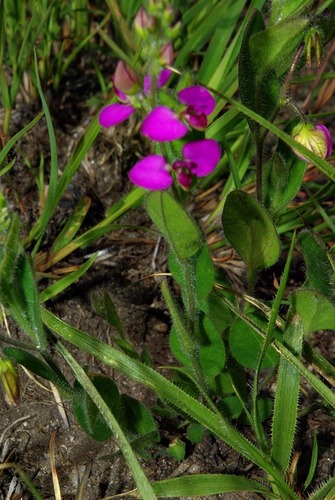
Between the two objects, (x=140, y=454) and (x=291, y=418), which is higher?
(x=291, y=418)

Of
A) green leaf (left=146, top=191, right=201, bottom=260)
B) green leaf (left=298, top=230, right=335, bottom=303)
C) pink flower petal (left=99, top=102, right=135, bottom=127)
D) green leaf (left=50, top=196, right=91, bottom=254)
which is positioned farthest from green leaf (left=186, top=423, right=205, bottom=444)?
pink flower petal (left=99, top=102, right=135, bottom=127)

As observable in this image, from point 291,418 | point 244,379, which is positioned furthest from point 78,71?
point 291,418

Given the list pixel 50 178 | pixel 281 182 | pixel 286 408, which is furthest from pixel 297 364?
pixel 50 178

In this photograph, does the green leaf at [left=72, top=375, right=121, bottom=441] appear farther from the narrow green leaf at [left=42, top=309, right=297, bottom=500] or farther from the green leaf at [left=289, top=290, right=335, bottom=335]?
the green leaf at [left=289, top=290, right=335, bottom=335]

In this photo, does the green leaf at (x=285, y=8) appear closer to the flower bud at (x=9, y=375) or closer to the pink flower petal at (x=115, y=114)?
the pink flower petal at (x=115, y=114)

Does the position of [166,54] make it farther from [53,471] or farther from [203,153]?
[53,471]

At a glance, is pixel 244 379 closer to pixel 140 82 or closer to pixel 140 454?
pixel 140 454
